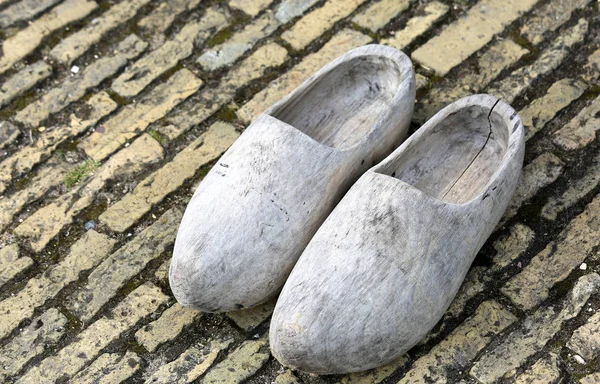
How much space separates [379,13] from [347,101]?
2.39ft

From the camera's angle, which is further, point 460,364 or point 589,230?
point 589,230

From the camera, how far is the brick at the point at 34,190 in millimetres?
3158

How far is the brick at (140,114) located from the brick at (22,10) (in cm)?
75

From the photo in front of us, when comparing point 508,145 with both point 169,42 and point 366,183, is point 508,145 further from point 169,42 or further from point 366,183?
point 169,42

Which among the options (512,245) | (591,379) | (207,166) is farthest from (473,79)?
(591,379)

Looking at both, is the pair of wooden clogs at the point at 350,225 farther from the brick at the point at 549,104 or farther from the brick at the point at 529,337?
the brick at the point at 549,104

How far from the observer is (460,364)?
8.57ft

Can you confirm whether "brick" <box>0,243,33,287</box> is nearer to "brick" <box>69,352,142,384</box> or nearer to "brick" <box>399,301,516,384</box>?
"brick" <box>69,352,142,384</box>

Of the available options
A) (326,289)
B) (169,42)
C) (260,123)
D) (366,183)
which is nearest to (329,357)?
(326,289)

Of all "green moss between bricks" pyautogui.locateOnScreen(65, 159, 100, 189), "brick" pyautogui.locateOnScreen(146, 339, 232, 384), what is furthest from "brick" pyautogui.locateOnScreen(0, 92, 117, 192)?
"brick" pyautogui.locateOnScreen(146, 339, 232, 384)

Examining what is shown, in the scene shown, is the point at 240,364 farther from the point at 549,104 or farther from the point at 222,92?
the point at 549,104

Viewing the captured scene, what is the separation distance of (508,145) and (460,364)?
29.9 inches

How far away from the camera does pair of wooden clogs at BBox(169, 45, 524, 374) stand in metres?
2.43

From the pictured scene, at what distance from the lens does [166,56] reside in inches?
Result: 143
